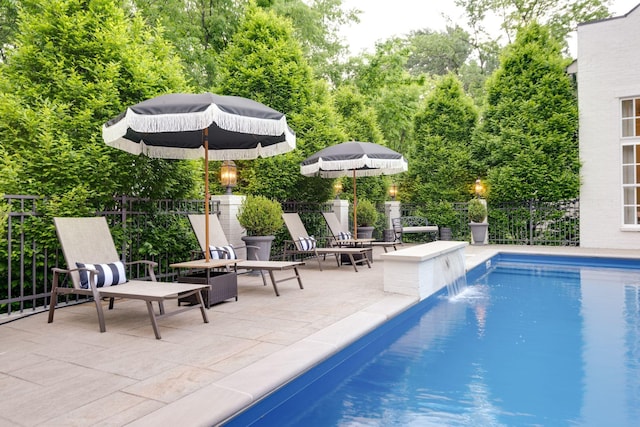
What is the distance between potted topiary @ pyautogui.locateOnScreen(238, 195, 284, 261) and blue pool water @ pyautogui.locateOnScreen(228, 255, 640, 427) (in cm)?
288

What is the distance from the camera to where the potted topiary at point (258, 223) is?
7285 millimetres

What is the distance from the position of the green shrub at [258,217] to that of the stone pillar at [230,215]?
253 mm

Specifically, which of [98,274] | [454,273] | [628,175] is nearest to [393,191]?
[628,175]

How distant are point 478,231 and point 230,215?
8901 millimetres

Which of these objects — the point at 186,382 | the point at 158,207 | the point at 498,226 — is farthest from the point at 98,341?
the point at 498,226

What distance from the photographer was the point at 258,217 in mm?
7289

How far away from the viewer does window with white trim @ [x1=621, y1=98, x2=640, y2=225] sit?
40.1 feet

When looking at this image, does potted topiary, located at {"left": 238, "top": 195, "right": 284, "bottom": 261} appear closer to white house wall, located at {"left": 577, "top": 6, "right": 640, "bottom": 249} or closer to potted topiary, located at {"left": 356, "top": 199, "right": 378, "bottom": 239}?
potted topiary, located at {"left": 356, "top": 199, "right": 378, "bottom": 239}

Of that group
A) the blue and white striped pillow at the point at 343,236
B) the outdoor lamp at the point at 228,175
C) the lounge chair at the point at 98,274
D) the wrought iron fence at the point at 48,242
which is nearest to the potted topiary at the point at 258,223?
the outdoor lamp at the point at 228,175

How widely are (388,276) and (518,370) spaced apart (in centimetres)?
240

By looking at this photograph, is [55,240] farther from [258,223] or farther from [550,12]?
[550,12]

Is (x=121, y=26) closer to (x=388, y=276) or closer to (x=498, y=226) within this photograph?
(x=388, y=276)

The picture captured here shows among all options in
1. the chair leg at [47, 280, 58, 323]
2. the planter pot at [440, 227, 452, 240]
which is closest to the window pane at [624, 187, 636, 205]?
the planter pot at [440, 227, 452, 240]

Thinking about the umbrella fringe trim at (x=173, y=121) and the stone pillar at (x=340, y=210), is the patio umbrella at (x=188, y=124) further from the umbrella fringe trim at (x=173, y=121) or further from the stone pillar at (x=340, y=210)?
the stone pillar at (x=340, y=210)
